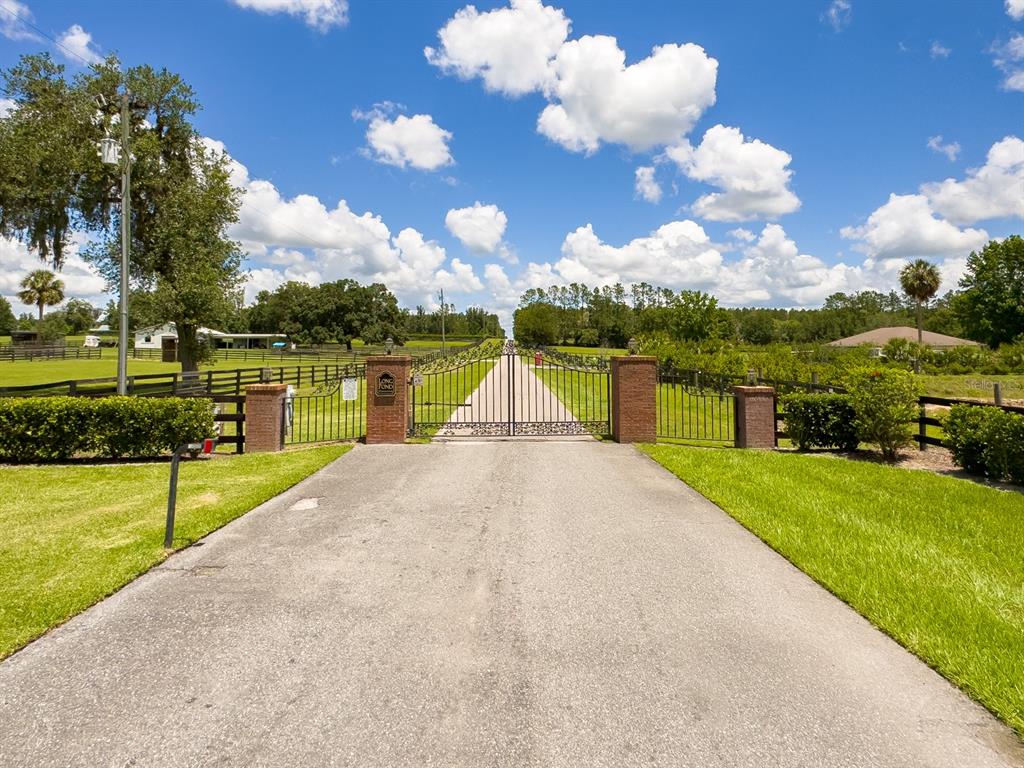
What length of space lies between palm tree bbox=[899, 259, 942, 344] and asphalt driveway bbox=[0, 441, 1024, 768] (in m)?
65.9

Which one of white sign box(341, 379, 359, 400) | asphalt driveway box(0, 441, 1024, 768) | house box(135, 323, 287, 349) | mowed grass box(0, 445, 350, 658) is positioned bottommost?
asphalt driveway box(0, 441, 1024, 768)

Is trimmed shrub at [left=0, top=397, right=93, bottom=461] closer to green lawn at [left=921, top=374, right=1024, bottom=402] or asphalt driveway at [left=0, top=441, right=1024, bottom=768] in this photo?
asphalt driveway at [left=0, top=441, right=1024, bottom=768]

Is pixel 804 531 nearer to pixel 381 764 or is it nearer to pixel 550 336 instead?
pixel 381 764

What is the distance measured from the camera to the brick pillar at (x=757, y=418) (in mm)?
10719

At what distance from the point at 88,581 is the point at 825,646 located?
576cm

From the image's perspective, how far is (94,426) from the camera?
9508 millimetres

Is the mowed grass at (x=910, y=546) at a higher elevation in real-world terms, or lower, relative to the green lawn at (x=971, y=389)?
lower

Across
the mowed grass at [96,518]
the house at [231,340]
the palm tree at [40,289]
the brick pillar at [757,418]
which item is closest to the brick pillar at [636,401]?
A: the brick pillar at [757,418]

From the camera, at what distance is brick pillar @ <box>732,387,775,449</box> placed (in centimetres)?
1072

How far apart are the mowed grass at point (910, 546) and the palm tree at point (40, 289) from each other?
334 feet

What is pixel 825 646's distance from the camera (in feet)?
11.7

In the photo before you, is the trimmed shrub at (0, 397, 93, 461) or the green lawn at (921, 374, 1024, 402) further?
the green lawn at (921, 374, 1024, 402)

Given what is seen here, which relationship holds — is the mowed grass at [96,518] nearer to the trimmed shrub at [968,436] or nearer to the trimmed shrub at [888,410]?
the trimmed shrub at [888,410]

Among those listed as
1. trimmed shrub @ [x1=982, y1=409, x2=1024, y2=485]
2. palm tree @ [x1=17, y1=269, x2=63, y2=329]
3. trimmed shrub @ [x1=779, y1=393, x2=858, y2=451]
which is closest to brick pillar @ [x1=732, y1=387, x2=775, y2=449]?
trimmed shrub @ [x1=779, y1=393, x2=858, y2=451]
